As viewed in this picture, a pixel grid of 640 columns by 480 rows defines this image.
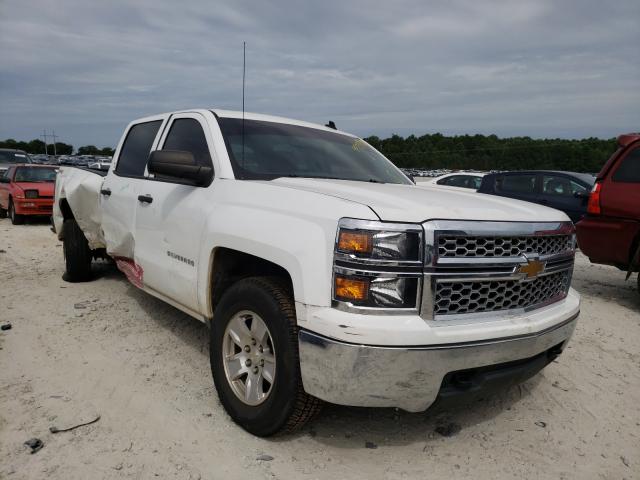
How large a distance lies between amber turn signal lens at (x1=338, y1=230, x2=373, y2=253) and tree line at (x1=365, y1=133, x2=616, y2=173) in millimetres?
27784

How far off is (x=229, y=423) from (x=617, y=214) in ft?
15.5

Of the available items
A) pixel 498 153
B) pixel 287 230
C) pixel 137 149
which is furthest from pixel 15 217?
pixel 498 153

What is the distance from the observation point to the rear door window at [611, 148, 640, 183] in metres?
5.32

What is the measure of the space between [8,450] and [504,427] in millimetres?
2664

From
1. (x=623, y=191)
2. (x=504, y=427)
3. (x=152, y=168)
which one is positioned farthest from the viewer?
(x=623, y=191)

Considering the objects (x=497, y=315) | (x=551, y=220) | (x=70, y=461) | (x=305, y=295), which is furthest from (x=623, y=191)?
(x=70, y=461)

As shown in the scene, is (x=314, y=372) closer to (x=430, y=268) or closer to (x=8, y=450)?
(x=430, y=268)

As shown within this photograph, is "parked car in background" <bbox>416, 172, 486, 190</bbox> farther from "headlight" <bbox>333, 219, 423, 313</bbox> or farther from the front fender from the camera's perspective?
"headlight" <bbox>333, 219, 423, 313</bbox>

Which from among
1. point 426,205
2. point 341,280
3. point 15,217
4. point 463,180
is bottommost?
point 15,217

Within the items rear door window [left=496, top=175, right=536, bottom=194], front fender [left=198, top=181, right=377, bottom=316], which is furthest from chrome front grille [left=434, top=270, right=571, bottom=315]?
rear door window [left=496, top=175, right=536, bottom=194]

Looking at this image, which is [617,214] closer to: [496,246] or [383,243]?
[496,246]

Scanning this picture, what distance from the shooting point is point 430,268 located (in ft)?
7.14

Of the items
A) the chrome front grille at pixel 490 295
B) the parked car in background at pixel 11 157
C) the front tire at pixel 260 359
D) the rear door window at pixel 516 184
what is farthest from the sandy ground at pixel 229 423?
the parked car in background at pixel 11 157

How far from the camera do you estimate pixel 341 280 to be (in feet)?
7.15
